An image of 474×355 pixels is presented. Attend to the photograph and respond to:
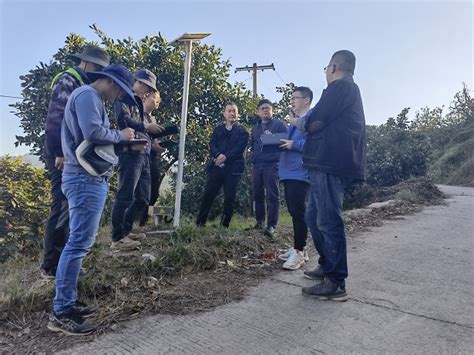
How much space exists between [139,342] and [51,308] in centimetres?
83

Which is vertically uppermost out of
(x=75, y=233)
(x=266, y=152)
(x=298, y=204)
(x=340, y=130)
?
(x=340, y=130)

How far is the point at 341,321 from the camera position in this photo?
2.68m

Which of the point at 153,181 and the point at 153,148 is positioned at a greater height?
the point at 153,148

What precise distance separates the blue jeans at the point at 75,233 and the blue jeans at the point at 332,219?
69.1 inches

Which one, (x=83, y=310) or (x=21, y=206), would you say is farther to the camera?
(x=21, y=206)

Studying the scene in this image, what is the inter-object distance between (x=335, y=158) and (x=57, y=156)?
2330 millimetres

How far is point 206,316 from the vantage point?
2.77 m

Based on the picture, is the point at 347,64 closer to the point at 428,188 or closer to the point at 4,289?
the point at 4,289

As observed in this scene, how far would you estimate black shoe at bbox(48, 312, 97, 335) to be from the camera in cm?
243

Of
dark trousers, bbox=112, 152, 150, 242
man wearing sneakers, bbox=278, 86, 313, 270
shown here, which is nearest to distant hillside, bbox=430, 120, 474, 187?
man wearing sneakers, bbox=278, 86, 313, 270

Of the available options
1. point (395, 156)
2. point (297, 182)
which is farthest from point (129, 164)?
Answer: point (395, 156)

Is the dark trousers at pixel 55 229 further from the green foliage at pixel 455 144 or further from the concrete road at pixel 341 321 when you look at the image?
the green foliage at pixel 455 144

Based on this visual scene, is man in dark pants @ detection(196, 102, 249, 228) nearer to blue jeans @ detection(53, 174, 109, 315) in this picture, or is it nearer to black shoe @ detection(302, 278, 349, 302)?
black shoe @ detection(302, 278, 349, 302)

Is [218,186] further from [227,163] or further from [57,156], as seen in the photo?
[57,156]
